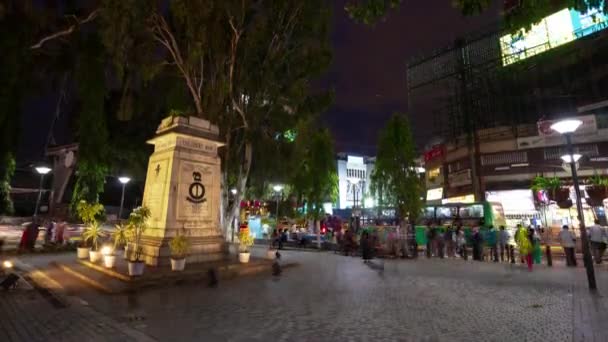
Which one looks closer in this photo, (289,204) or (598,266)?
(598,266)

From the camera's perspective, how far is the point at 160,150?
42.1 feet

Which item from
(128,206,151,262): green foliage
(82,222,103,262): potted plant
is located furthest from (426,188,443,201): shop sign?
(82,222,103,262): potted plant

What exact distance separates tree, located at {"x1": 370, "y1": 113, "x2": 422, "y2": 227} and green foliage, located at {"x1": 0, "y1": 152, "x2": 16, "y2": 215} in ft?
74.6

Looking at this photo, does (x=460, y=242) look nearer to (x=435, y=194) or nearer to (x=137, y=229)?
(x=137, y=229)

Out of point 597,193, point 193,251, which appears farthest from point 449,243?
point 193,251

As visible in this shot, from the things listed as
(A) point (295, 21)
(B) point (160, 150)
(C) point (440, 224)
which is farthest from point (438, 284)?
(C) point (440, 224)

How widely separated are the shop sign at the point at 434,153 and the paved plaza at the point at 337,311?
34.5m

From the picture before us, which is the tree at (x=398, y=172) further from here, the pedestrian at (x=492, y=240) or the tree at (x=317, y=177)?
the pedestrian at (x=492, y=240)

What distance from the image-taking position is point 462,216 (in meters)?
25.7

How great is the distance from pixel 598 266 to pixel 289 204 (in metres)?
25.8

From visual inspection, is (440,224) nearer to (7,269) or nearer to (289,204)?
(289,204)

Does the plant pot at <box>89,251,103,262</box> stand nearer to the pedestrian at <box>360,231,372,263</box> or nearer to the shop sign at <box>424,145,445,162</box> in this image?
the pedestrian at <box>360,231,372,263</box>

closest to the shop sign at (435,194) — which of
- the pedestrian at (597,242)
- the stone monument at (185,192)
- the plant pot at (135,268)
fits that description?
the pedestrian at (597,242)

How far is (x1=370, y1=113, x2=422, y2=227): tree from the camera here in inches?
1023
